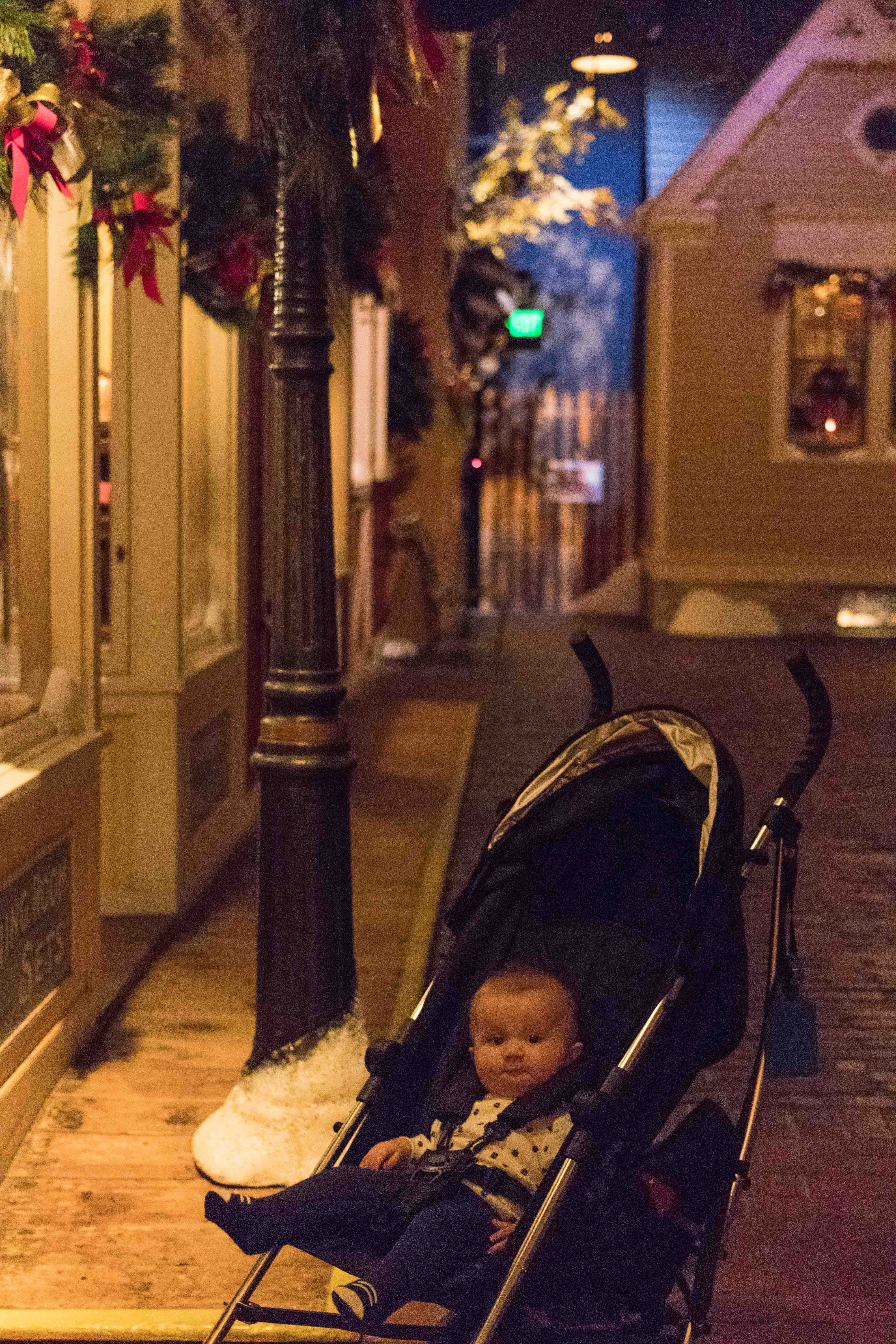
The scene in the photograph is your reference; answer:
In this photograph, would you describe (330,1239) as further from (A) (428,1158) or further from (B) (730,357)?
(B) (730,357)

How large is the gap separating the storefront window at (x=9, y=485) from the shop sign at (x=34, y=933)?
51cm

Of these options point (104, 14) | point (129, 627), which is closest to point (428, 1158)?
point (104, 14)

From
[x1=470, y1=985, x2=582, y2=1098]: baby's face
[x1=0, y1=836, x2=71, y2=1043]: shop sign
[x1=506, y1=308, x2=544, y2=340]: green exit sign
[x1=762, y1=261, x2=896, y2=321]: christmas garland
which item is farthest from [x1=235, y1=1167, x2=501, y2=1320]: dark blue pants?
[x1=762, y1=261, x2=896, y2=321]: christmas garland

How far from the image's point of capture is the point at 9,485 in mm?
4816

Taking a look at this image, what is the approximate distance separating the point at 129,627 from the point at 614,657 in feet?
33.1

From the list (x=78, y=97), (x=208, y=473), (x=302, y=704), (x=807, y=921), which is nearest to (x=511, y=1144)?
(x=302, y=704)

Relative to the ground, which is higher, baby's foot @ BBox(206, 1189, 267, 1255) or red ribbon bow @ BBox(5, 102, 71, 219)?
red ribbon bow @ BBox(5, 102, 71, 219)

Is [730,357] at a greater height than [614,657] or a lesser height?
greater

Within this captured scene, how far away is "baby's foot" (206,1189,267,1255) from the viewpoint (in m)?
2.85

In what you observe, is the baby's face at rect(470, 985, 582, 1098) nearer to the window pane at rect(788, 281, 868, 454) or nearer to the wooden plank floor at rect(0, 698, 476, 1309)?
the wooden plank floor at rect(0, 698, 476, 1309)

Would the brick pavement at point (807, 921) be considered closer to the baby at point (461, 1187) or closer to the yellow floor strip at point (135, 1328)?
the baby at point (461, 1187)

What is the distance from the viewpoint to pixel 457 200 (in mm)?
18906

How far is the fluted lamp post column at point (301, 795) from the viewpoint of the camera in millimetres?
4234

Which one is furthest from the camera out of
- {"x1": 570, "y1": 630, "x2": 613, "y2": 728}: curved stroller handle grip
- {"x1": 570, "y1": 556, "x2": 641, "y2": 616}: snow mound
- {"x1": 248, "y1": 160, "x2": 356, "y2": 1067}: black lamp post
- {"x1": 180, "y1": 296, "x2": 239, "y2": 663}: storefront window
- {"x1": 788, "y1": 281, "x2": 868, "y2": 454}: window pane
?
{"x1": 570, "y1": 556, "x2": 641, "y2": 616}: snow mound
